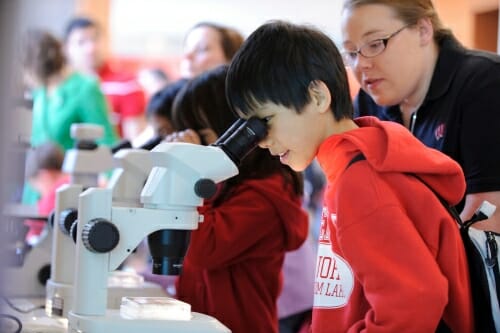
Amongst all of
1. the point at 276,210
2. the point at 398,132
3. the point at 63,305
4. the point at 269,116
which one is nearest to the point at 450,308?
the point at 398,132

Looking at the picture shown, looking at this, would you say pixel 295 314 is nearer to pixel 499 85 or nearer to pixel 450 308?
pixel 499 85

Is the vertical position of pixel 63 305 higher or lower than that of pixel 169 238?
lower

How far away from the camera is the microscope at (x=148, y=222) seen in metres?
1.32

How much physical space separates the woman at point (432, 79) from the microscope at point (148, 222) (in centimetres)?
53

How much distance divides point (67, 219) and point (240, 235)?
386 mm

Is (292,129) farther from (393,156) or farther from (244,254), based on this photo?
(244,254)

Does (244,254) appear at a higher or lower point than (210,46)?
lower

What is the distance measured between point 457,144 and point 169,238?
0.66 metres

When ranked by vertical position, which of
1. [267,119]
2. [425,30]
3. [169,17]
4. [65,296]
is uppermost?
[169,17]

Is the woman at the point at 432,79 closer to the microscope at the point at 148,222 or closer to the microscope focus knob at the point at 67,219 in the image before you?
the microscope at the point at 148,222

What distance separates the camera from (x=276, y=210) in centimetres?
198

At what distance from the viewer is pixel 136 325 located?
1.31 metres

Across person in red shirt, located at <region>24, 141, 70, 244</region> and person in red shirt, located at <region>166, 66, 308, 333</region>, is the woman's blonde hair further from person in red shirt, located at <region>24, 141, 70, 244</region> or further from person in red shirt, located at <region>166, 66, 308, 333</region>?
person in red shirt, located at <region>24, 141, 70, 244</region>

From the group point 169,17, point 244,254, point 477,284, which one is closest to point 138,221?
point 477,284
